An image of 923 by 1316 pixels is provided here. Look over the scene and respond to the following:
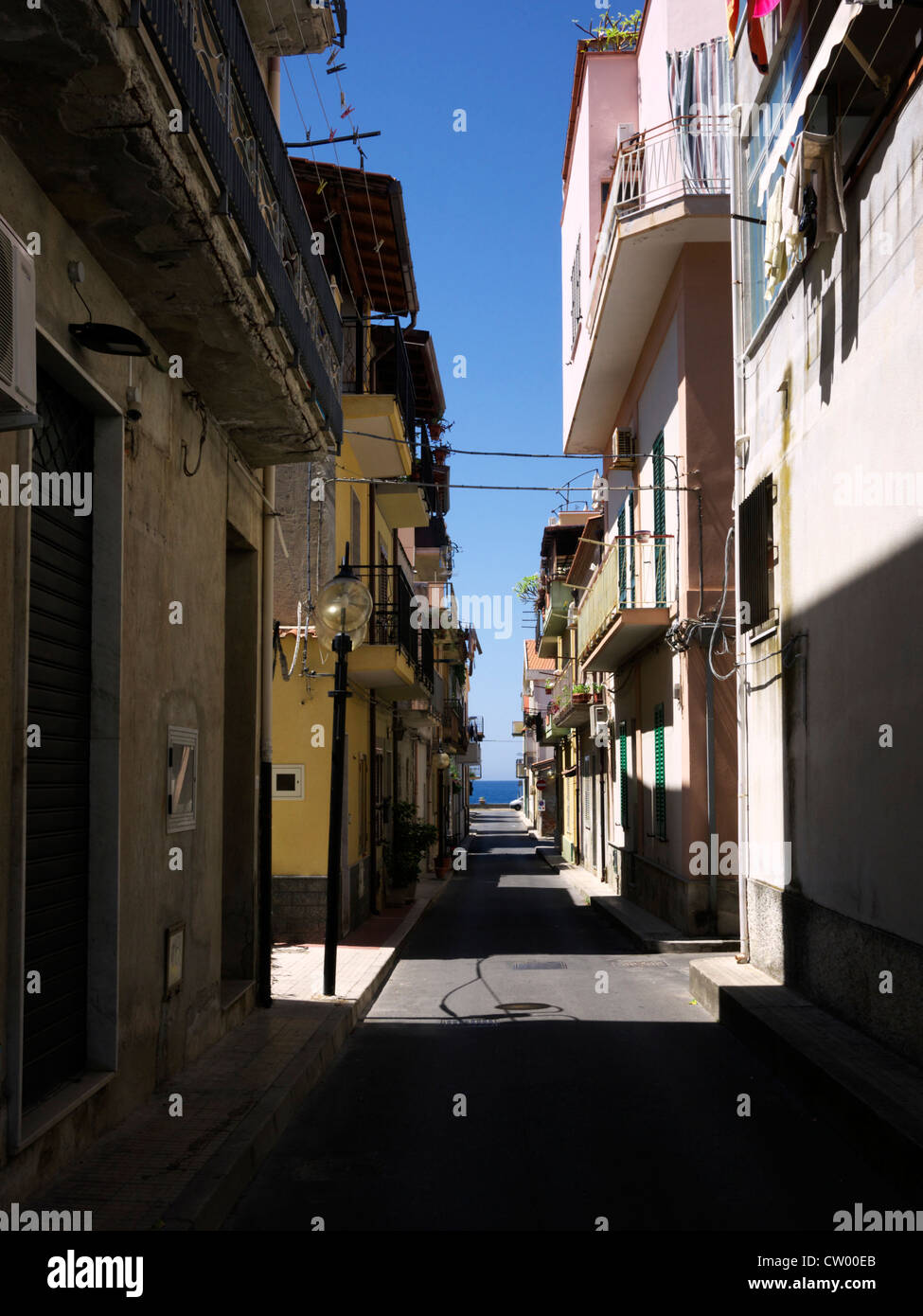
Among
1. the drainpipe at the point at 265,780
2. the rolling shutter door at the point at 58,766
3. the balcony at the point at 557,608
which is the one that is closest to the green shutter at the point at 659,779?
the drainpipe at the point at 265,780

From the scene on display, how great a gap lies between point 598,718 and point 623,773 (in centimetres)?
456

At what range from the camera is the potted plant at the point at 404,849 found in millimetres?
21625

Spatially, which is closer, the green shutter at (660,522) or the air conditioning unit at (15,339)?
the air conditioning unit at (15,339)

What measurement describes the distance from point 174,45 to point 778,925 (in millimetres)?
8330

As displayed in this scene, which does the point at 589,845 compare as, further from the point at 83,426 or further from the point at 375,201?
the point at 83,426

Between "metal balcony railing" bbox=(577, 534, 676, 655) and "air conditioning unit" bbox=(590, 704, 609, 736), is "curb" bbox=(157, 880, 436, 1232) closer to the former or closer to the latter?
"metal balcony railing" bbox=(577, 534, 676, 655)

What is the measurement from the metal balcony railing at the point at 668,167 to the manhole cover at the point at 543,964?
9569mm

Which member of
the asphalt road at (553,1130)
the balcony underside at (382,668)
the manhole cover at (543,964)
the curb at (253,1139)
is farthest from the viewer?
the balcony underside at (382,668)

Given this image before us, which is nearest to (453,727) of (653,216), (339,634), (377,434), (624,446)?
(624,446)

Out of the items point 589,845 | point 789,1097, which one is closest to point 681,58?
point 789,1097

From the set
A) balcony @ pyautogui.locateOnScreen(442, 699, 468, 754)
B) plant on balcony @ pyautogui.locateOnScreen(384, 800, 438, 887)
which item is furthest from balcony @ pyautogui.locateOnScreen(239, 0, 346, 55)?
balcony @ pyautogui.locateOnScreen(442, 699, 468, 754)

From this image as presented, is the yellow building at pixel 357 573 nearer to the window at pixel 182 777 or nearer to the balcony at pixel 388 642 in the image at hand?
the balcony at pixel 388 642

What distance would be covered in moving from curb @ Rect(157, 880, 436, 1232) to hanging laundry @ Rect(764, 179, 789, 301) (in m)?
7.27
